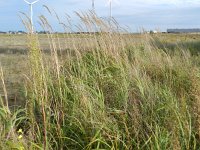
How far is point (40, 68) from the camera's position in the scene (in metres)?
3.84

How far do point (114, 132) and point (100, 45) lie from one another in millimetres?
3669

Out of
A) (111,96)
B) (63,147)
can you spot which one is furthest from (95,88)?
(63,147)

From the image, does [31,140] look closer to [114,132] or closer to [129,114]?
[114,132]

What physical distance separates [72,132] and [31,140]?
602 mm

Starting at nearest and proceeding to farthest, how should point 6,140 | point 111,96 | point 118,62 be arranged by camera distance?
point 6,140
point 111,96
point 118,62

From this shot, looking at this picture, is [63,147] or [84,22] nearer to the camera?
[63,147]

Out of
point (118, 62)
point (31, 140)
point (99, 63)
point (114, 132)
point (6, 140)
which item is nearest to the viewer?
point (6, 140)

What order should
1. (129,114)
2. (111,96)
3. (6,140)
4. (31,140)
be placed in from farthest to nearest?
(111,96) → (129,114) → (31,140) → (6,140)

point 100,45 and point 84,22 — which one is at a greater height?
point 84,22

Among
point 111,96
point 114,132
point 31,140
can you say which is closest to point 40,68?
point 31,140

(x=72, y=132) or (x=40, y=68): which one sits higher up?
(x=40, y=68)

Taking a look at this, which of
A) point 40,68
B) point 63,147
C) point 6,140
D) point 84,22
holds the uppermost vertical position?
point 84,22

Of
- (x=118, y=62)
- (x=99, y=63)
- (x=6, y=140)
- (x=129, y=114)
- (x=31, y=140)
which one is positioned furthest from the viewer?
(x=99, y=63)

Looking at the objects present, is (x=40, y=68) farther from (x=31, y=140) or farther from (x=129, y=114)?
(x=129, y=114)
